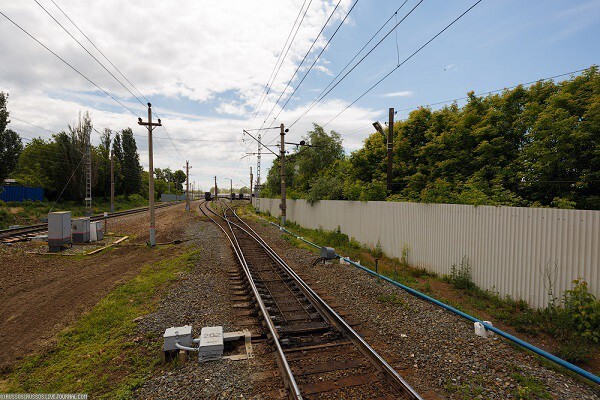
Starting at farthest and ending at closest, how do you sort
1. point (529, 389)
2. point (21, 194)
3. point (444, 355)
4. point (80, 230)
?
point (21, 194) < point (80, 230) < point (444, 355) < point (529, 389)

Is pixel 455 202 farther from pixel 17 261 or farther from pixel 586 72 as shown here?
pixel 17 261

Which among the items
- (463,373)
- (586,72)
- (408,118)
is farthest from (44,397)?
(408,118)

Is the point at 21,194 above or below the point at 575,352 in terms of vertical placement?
above

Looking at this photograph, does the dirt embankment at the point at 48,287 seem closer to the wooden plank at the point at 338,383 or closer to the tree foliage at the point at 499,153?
the wooden plank at the point at 338,383

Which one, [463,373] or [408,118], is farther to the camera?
[408,118]

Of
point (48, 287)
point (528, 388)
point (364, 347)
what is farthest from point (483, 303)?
point (48, 287)

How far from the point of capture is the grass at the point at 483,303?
525cm

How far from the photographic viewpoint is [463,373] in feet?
15.1

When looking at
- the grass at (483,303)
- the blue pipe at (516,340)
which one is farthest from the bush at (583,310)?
the blue pipe at (516,340)

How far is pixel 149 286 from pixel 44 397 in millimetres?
4923

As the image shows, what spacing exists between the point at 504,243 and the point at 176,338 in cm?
779

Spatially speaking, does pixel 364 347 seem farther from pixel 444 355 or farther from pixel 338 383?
pixel 444 355

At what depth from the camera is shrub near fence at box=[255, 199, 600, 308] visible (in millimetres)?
5996

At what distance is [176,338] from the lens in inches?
201
